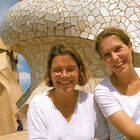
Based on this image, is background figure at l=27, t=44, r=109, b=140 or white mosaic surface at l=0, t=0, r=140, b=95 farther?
white mosaic surface at l=0, t=0, r=140, b=95

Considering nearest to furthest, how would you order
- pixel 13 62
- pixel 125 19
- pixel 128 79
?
pixel 128 79 → pixel 125 19 → pixel 13 62

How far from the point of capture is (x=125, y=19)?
3.28 meters

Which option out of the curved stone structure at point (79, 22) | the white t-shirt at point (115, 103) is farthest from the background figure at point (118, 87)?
the curved stone structure at point (79, 22)

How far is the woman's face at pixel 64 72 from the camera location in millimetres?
1170

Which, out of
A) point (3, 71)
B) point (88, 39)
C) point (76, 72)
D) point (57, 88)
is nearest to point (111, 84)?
point (76, 72)

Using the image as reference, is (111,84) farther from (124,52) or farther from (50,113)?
(50,113)

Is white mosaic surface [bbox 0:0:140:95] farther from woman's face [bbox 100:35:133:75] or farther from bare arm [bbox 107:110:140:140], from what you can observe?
bare arm [bbox 107:110:140:140]

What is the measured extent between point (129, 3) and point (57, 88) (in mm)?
2690

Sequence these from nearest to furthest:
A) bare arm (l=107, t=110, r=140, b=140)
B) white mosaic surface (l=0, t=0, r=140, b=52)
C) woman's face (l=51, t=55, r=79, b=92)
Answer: bare arm (l=107, t=110, r=140, b=140), woman's face (l=51, t=55, r=79, b=92), white mosaic surface (l=0, t=0, r=140, b=52)

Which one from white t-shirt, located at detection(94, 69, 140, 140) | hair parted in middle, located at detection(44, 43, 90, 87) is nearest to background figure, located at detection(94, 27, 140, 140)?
white t-shirt, located at detection(94, 69, 140, 140)

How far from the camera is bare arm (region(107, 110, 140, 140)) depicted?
1.03 metres

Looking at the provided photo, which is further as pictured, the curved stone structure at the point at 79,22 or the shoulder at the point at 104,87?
the curved stone structure at the point at 79,22

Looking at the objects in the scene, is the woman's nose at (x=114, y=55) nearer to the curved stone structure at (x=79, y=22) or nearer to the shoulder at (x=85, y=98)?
Result: the shoulder at (x=85, y=98)

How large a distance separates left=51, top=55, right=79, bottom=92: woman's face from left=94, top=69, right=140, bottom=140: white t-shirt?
170 millimetres
